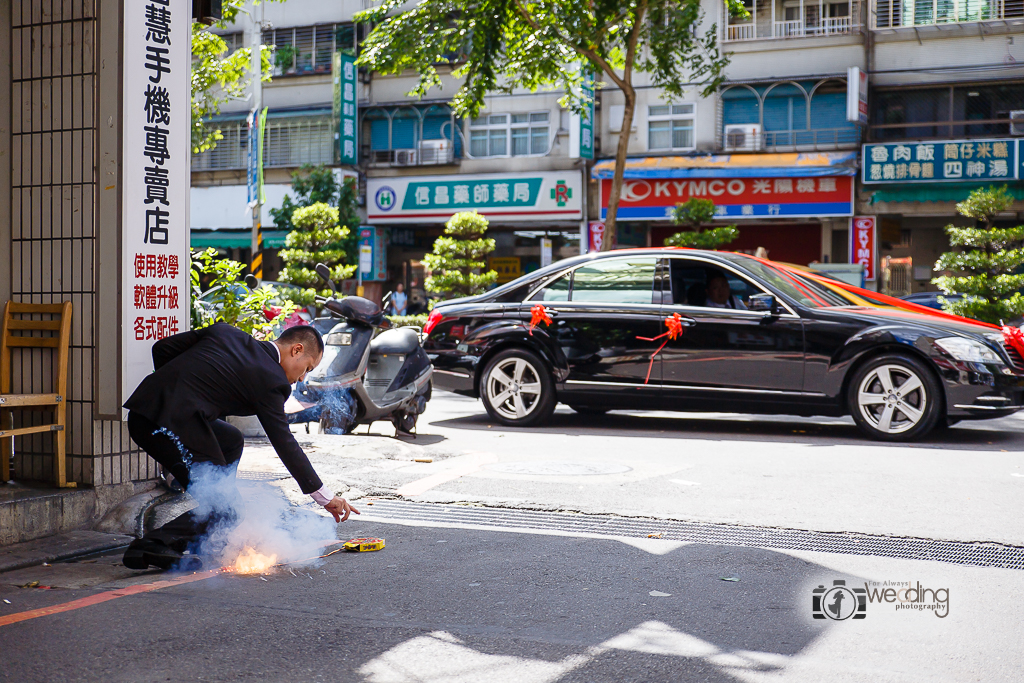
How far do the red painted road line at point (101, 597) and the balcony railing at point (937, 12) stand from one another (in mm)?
24105

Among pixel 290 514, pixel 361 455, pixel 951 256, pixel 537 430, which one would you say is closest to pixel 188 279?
pixel 290 514

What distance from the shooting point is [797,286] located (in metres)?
8.89

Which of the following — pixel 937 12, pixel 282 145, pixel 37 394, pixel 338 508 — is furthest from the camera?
pixel 282 145

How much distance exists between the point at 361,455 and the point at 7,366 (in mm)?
2559

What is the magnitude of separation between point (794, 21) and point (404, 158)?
436 inches

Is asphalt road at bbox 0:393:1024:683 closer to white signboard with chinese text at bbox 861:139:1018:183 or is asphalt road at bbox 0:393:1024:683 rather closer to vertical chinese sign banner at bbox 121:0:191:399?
vertical chinese sign banner at bbox 121:0:191:399

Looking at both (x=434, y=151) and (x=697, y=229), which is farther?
(x=434, y=151)

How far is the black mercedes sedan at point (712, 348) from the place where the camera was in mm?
8172

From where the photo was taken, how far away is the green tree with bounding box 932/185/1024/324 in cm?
1502

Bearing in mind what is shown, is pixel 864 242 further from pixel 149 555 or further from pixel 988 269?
pixel 149 555

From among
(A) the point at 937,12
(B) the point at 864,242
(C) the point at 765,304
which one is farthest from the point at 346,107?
(C) the point at 765,304

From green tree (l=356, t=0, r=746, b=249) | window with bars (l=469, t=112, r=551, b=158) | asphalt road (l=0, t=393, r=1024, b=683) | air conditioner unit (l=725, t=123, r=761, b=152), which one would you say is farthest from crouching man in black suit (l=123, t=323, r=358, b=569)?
window with bars (l=469, t=112, r=551, b=158)

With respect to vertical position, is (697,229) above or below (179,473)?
above

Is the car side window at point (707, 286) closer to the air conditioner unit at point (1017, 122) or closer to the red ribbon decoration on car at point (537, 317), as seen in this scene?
the red ribbon decoration on car at point (537, 317)
